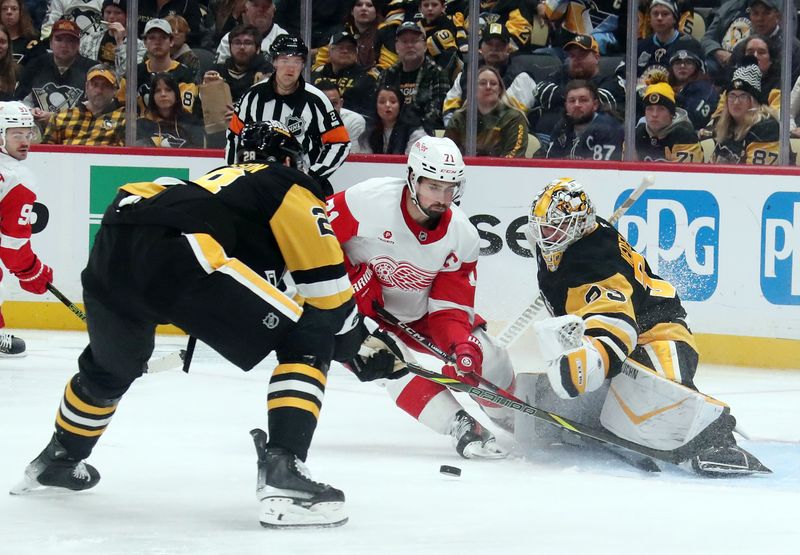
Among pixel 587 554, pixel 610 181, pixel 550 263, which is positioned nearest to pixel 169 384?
pixel 550 263

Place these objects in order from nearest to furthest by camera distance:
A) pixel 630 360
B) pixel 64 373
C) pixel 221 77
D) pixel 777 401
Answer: pixel 630 360 < pixel 777 401 < pixel 64 373 < pixel 221 77

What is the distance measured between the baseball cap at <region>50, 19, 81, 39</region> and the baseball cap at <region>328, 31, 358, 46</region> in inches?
50.6

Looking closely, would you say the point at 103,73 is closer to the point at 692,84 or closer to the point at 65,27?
the point at 65,27

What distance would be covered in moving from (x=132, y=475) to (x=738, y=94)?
3.36m

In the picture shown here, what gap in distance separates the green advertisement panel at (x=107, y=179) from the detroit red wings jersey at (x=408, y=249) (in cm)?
241

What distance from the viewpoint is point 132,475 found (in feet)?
10.7

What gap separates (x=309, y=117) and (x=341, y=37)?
0.70 m

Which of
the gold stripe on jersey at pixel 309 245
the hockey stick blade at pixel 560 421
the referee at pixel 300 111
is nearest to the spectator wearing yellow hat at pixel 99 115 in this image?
the referee at pixel 300 111

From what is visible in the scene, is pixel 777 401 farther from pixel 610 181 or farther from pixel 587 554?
pixel 587 554

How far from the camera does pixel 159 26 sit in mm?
6219

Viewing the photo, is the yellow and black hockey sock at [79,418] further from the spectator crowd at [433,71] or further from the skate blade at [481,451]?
the spectator crowd at [433,71]

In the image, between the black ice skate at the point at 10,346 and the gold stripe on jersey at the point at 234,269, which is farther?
the black ice skate at the point at 10,346

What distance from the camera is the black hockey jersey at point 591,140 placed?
18.9 ft

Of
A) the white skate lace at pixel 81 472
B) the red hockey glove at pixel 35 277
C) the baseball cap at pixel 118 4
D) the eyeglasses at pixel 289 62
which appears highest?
the baseball cap at pixel 118 4
